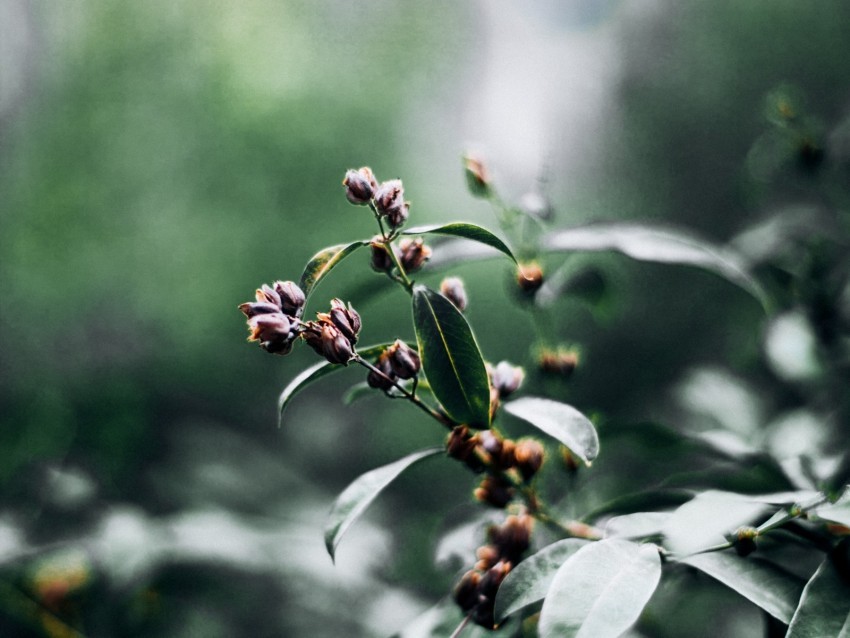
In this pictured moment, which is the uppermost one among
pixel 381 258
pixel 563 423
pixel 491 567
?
pixel 381 258

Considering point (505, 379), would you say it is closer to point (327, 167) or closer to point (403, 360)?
point (403, 360)

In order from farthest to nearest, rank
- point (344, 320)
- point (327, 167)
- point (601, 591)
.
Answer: point (327, 167), point (344, 320), point (601, 591)

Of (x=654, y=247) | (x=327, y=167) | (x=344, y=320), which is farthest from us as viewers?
(x=327, y=167)

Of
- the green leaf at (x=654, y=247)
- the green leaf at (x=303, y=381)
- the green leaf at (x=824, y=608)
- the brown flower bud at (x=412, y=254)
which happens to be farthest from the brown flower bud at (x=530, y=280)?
Answer: the green leaf at (x=824, y=608)

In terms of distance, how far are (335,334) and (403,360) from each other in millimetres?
65

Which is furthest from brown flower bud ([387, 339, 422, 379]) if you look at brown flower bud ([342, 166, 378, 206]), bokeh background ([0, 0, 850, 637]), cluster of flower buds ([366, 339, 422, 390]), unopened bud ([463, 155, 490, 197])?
bokeh background ([0, 0, 850, 637])

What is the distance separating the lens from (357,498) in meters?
0.60

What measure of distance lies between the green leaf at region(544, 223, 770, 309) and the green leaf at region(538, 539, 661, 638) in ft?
1.02

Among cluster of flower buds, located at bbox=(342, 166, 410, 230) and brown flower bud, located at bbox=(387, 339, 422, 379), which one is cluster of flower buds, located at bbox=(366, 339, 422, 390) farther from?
cluster of flower buds, located at bbox=(342, 166, 410, 230)

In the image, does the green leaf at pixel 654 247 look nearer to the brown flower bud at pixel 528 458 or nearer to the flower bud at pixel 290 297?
the brown flower bud at pixel 528 458

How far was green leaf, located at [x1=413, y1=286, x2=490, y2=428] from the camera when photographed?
551 millimetres

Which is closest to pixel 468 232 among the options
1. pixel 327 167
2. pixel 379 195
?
pixel 379 195

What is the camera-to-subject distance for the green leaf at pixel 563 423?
0.54 meters

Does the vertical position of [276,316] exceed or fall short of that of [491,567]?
it exceeds it
